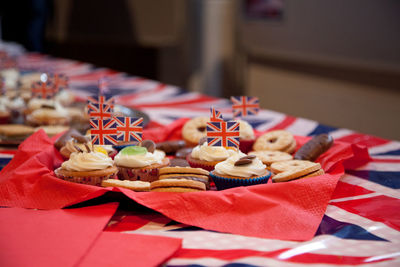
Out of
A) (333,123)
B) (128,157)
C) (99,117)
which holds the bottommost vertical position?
(333,123)

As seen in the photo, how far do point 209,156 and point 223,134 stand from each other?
0.38 feet

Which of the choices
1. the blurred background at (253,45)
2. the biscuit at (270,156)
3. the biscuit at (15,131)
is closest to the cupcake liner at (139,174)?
the biscuit at (270,156)

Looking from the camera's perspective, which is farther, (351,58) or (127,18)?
(127,18)

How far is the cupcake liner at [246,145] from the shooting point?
6.30 ft

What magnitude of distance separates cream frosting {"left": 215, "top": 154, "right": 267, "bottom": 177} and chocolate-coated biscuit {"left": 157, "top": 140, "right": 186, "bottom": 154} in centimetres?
41

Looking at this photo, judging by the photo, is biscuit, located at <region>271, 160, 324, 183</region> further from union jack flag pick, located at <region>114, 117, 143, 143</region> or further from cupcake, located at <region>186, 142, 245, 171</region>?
union jack flag pick, located at <region>114, 117, 143, 143</region>

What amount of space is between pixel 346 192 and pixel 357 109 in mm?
3377

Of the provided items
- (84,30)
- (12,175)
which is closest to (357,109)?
(12,175)

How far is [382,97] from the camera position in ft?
14.5

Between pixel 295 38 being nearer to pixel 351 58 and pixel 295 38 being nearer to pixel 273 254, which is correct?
pixel 351 58

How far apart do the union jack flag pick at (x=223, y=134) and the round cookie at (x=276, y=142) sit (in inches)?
11.4

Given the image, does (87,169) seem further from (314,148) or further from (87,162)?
(314,148)

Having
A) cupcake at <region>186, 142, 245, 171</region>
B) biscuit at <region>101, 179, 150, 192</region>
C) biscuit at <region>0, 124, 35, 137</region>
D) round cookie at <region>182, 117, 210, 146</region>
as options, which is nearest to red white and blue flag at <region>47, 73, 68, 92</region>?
biscuit at <region>0, 124, 35, 137</region>

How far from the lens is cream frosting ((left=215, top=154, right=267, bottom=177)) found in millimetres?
1480
